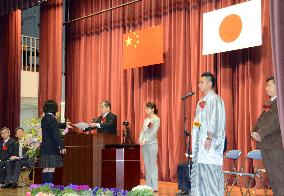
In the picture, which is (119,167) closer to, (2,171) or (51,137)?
(51,137)

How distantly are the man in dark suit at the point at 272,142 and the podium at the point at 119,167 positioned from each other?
2105 mm

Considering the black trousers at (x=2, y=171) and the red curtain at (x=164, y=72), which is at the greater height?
the red curtain at (x=164, y=72)

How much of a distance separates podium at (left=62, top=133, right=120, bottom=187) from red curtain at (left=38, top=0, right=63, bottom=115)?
428 cm

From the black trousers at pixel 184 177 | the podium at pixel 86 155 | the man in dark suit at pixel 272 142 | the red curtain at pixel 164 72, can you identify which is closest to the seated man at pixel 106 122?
the podium at pixel 86 155

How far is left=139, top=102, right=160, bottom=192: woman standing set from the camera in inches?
267

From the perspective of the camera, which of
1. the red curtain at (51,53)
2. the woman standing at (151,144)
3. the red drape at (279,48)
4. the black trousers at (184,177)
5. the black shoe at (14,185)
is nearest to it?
the red drape at (279,48)

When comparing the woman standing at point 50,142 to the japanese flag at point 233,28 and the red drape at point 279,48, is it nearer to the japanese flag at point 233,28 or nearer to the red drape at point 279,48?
the japanese flag at point 233,28

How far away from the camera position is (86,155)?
21.1ft

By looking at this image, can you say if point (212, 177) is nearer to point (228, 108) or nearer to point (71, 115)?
point (228, 108)

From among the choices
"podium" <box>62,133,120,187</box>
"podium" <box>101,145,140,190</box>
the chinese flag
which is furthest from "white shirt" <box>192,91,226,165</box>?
the chinese flag

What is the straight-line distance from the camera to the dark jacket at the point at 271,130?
457 cm

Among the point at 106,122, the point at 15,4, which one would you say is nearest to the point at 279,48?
the point at 106,122

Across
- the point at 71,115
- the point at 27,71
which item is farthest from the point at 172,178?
the point at 27,71

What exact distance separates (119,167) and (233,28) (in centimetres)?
273
